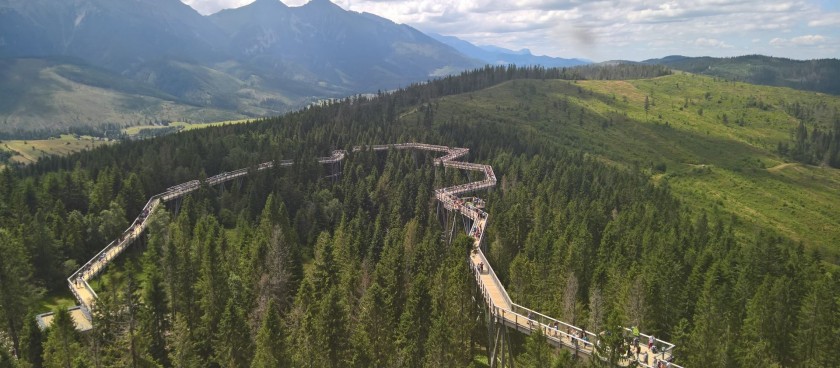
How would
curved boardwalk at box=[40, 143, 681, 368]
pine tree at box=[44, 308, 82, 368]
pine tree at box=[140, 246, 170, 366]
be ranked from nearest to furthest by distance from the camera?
pine tree at box=[44, 308, 82, 368]
curved boardwalk at box=[40, 143, 681, 368]
pine tree at box=[140, 246, 170, 366]

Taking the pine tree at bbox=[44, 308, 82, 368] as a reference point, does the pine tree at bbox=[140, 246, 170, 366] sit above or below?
below

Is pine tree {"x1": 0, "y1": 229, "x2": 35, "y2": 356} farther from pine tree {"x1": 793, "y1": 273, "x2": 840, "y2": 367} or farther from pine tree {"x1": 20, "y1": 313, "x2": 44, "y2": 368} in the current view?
pine tree {"x1": 793, "y1": 273, "x2": 840, "y2": 367}

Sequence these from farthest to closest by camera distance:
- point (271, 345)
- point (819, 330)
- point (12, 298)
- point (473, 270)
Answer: point (473, 270), point (12, 298), point (819, 330), point (271, 345)

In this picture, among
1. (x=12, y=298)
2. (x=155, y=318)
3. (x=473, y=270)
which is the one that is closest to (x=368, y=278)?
(x=473, y=270)

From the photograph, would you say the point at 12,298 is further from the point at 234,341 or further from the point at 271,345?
the point at 271,345

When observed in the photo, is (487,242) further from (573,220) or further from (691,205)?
(691,205)

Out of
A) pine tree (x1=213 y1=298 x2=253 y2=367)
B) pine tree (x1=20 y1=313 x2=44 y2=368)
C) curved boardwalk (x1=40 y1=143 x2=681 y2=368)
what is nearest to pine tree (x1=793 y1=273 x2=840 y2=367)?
curved boardwalk (x1=40 y1=143 x2=681 y2=368)

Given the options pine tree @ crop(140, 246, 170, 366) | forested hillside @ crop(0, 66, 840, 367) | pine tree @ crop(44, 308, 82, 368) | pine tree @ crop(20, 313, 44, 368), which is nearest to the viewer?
pine tree @ crop(44, 308, 82, 368)

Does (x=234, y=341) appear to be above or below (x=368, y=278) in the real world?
above
